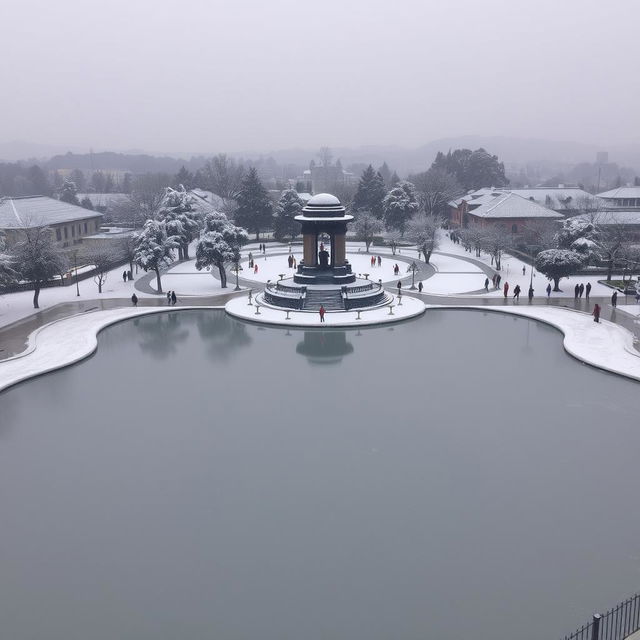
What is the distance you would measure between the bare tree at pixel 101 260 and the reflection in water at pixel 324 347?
1635 cm

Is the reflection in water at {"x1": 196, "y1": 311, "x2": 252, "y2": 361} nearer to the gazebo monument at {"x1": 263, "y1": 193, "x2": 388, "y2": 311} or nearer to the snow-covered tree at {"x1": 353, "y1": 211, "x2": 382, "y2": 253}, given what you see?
the gazebo monument at {"x1": 263, "y1": 193, "x2": 388, "y2": 311}

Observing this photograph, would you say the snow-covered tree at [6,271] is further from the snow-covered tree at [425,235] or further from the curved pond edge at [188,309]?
the snow-covered tree at [425,235]

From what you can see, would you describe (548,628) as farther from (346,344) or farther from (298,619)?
(346,344)

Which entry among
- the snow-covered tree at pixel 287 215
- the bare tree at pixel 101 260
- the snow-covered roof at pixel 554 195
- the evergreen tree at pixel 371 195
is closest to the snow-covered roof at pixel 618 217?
the snow-covered roof at pixel 554 195

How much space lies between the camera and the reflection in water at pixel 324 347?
24.8 metres

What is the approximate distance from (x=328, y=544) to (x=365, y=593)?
150 cm

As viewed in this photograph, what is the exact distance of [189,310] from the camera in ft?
112

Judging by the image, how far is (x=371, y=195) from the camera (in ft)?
224

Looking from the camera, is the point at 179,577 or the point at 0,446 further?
the point at 0,446

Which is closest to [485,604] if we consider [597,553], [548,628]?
[548,628]

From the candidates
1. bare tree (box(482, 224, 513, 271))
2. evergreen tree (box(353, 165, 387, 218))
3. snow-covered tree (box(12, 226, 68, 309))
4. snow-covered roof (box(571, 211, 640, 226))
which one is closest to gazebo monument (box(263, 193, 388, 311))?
snow-covered tree (box(12, 226, 68, 309))

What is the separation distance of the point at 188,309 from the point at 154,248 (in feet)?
20.6

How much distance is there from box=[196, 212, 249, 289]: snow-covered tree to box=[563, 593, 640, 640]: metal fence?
31.9 meters

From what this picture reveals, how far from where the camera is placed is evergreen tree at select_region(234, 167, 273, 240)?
203 ft
